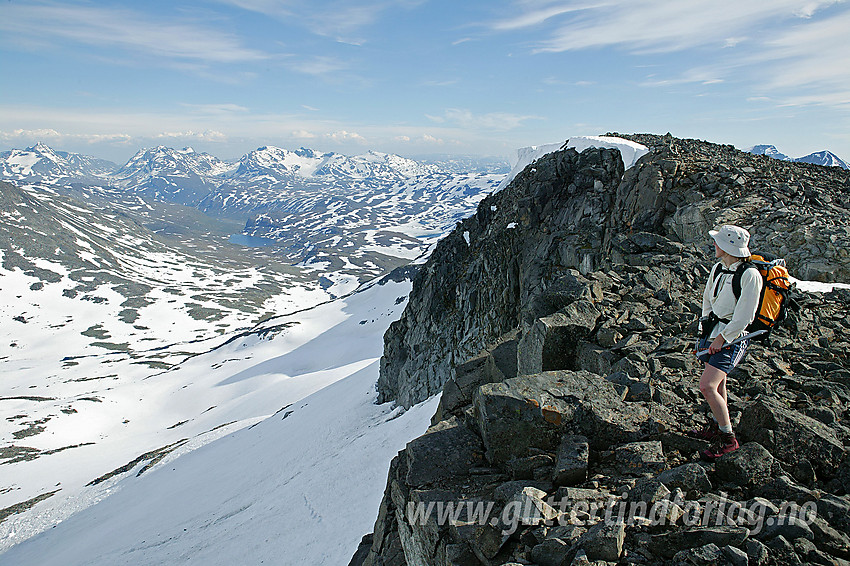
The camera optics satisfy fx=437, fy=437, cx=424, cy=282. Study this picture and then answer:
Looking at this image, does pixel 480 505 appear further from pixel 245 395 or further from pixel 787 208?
pixel 245 395

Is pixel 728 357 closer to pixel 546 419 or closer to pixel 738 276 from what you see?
pixel 738 276

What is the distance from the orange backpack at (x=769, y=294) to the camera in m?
6.67

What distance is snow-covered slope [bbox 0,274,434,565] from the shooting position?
22.0 meters

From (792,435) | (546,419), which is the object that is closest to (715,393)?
(792,435)

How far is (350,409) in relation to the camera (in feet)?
145

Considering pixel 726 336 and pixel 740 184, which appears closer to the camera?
pixel 726 336

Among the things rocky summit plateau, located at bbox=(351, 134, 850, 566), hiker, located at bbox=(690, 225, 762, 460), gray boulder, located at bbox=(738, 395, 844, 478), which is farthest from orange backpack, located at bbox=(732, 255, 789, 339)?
rocky summit plateau, located at bbox=(351, 134, 850, 566)

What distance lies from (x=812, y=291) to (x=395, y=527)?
1331cm

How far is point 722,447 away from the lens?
21.6 ft

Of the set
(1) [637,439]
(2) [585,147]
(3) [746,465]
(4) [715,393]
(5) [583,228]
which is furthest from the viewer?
(2) [585,147]

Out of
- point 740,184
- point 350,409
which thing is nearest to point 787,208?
point 740,184

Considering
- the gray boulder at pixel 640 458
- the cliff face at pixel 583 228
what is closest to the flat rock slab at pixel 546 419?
the gray boulder at pixel 640 458

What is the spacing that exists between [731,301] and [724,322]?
1.36 ft

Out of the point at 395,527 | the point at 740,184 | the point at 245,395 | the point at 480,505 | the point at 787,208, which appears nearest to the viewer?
the point at 480,505
